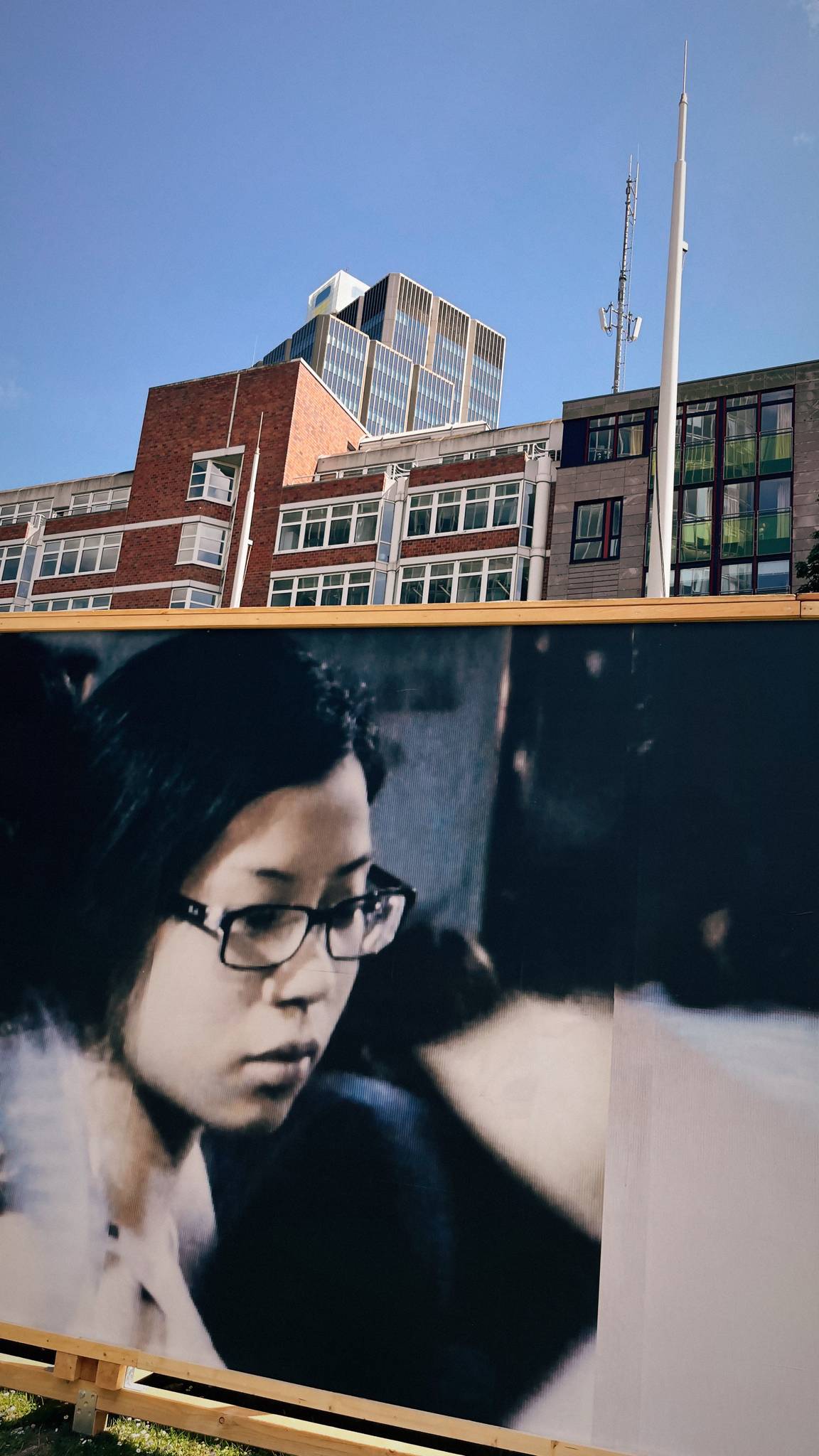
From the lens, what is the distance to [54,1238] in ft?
16.7

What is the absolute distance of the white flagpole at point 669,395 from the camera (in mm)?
9617

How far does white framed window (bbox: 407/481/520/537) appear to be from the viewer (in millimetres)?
37844

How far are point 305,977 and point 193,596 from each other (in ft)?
130

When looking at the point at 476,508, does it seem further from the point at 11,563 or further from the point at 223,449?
the point at 11,563

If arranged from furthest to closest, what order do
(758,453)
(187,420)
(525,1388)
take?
1. (187,420)
2. (758,453)
3. (525,1388)

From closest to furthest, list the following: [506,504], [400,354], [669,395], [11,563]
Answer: [669,395] → [506,504] → [11,563] → [400,354]

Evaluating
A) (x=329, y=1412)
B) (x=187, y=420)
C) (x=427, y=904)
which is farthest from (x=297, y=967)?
(x=187, y=420)

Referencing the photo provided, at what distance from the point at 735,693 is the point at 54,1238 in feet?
14.4

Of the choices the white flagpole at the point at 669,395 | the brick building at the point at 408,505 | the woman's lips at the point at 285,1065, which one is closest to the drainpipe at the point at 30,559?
the brick building at the point at 408,505

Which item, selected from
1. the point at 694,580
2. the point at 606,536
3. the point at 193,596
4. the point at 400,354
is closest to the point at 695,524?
the point at 694,580

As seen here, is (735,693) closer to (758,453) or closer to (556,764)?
(556,764)

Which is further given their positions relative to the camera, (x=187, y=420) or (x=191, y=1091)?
(x=187, y=420)

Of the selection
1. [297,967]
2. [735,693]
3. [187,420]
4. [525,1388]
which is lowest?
[525,1388]

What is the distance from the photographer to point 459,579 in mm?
38219
